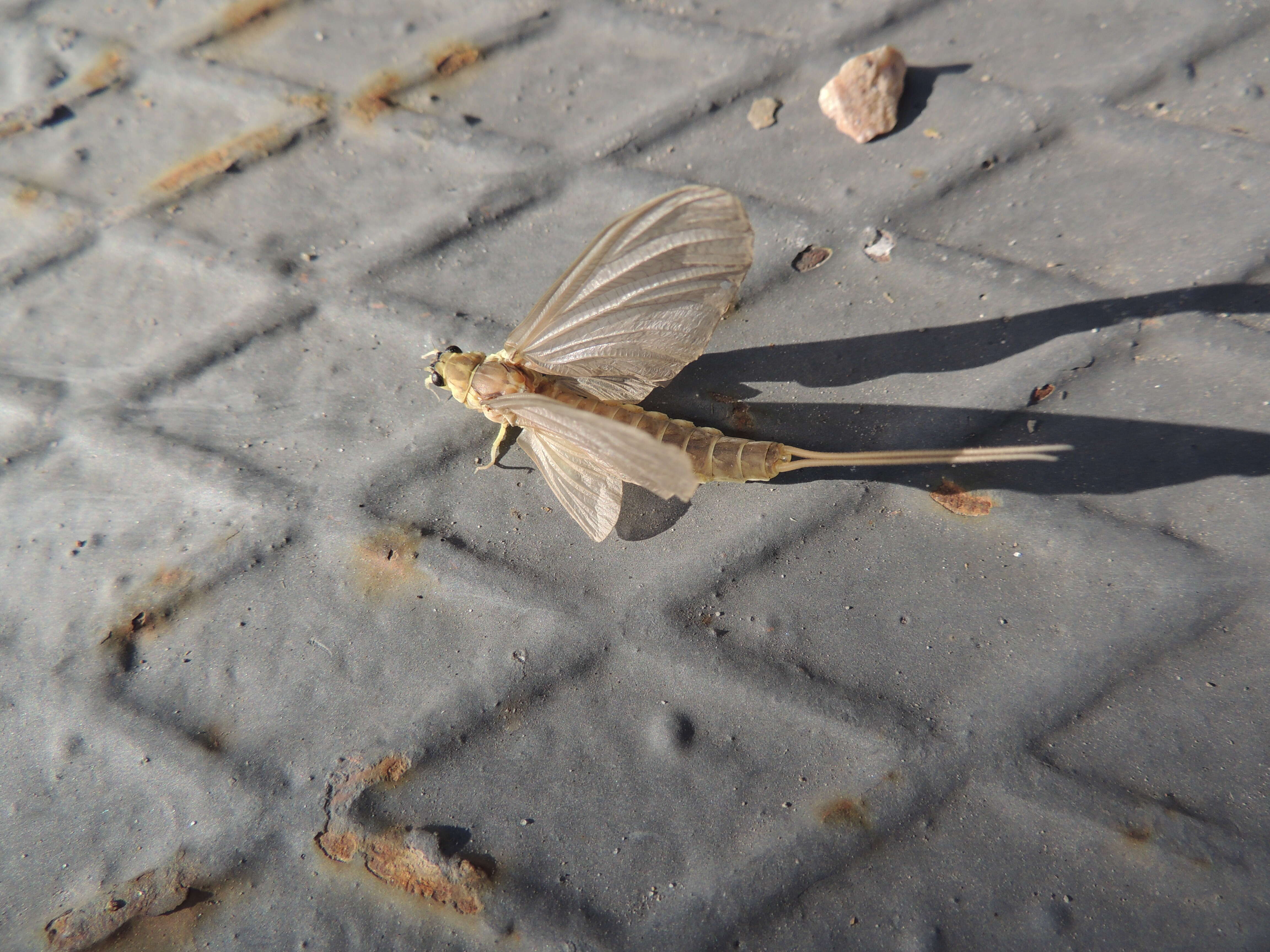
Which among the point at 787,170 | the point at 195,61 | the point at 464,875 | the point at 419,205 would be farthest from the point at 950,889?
the point at 195,61

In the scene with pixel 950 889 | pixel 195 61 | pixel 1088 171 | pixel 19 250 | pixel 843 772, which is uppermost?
pixel 195 61

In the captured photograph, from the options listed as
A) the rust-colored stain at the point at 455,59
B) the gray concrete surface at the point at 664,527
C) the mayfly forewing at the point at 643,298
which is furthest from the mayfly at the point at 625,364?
the rust-colored stain at the point at 455,59

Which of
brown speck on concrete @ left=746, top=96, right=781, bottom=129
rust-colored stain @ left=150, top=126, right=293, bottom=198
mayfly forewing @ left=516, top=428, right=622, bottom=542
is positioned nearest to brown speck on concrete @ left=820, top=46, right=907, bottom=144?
brown speck on concrete @ left=746, top=96, right=781, bottom=129

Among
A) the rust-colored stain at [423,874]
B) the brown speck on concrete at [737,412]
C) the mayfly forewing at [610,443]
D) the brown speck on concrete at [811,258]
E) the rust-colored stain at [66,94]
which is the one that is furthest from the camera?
the rust-colored stain at [66,94]

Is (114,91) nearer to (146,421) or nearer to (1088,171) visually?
(146,421)

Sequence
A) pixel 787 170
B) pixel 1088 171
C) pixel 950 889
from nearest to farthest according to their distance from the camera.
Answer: pixel 950 889
pixel 1088 171
pixel 787 170

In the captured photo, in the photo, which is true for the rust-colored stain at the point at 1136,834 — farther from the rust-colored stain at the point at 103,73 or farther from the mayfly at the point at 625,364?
the rust-colored stain at the point at 103,73
